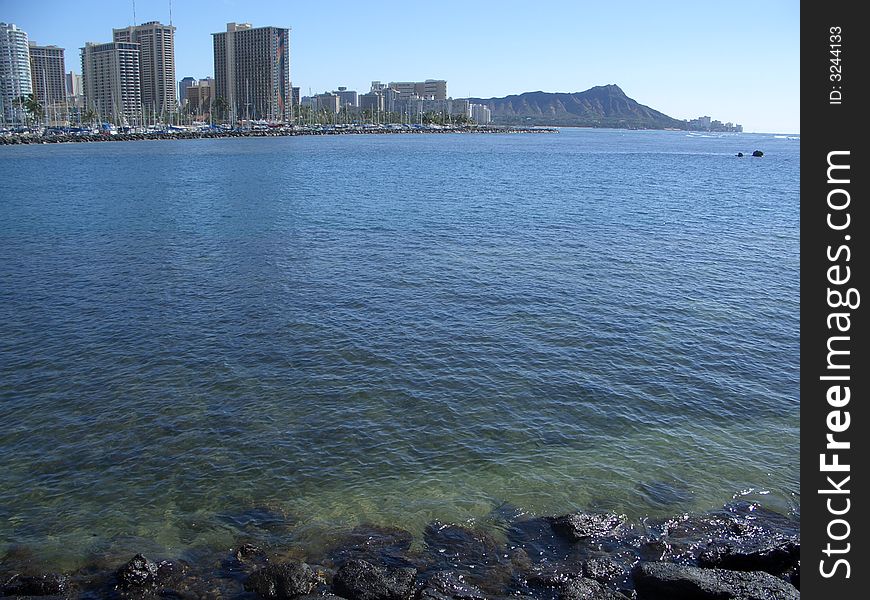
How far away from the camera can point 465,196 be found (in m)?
84.8

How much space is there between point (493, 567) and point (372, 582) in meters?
2.75

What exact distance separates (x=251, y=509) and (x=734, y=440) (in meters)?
14.3

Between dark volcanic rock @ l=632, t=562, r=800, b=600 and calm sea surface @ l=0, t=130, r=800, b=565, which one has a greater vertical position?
calm sea surface @ l=0, t=130, r=800, b=565

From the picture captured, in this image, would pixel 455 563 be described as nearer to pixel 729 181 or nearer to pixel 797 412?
pixel 797 412

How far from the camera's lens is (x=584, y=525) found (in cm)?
1733

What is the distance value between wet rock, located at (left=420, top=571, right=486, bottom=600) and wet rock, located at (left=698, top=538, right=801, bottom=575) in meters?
5.07

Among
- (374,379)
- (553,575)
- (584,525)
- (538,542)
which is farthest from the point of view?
(374,379)

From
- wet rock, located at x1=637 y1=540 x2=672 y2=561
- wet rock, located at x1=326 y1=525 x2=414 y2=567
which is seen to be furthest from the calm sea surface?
wet rock, located at x1=637 y1=540 x2=672 y2=561

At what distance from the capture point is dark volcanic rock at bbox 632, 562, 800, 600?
13.9m

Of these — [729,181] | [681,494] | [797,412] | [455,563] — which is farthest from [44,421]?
[729,181]

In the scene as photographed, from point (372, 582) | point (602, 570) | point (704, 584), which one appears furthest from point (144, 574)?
point (704, 584)
